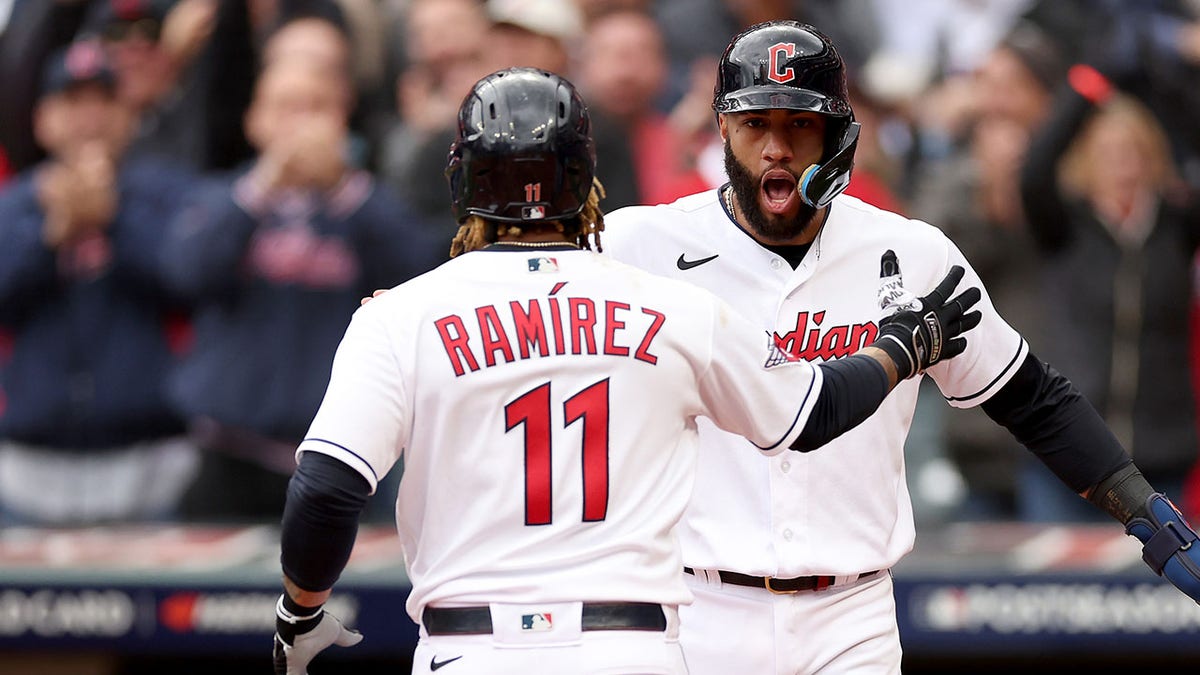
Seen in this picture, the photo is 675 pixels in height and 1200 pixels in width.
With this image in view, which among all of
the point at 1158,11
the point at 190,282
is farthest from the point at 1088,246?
the point at 190,282

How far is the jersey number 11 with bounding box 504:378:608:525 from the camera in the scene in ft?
8.32

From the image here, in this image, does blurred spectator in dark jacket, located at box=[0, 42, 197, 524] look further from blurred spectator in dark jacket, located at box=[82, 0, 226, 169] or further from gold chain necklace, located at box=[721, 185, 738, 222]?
gold chain necklace, located at box=[721, 185, 738, 222]

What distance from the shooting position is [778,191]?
328 cm

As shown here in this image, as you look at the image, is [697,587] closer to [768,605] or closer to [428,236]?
[768,605]

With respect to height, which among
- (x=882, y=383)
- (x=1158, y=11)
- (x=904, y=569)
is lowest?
(x=904, y=569)

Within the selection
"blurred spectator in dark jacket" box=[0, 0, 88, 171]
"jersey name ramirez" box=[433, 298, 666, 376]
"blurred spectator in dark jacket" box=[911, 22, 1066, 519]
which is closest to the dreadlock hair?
"jersey name ramirez" box=[433, 298, 666, 376]

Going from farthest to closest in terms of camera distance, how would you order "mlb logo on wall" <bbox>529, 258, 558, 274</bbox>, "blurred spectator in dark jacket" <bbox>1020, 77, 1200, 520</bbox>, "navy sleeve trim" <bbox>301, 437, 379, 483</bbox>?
"blurred spectator in dark jacket" <bbox>1020, 77, 1200, 520</bbox>, "mlb logo on wall" <bbox>529, 258, 558, 274</bbox>, "navy sleeve trim" <bbox>301, 437, 379, 483</bbox>

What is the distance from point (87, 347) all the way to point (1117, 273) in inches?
147

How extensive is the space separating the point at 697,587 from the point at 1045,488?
319 centimetres

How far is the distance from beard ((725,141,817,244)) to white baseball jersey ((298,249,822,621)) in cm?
71

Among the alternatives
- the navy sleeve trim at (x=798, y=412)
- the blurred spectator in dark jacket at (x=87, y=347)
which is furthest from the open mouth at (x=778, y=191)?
the blurred spectator in dark jacket at (x=87, y=347)

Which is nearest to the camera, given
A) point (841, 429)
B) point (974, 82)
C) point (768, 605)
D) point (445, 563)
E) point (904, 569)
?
point (445, 563)

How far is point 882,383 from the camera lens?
110 inches

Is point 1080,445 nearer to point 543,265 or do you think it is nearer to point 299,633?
point 543,265
